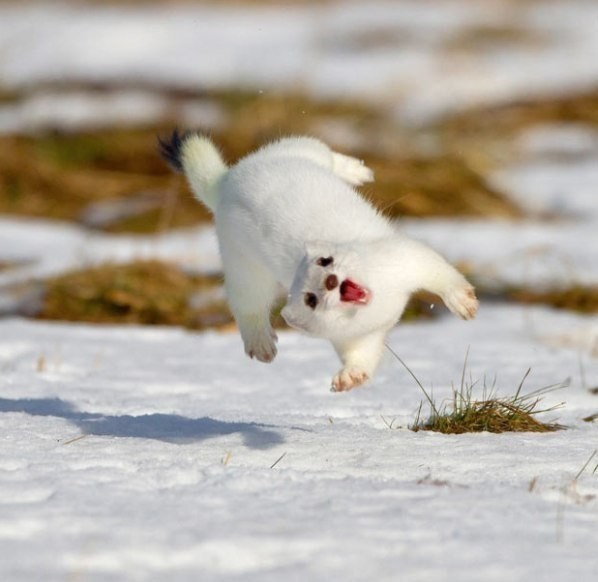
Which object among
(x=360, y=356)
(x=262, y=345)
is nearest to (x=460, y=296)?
(x=360, y=356)

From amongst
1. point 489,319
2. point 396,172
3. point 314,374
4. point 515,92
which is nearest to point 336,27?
point 515,92

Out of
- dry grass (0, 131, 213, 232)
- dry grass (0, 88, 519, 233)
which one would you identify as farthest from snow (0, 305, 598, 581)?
dry grass (0, 131, 213, 232)

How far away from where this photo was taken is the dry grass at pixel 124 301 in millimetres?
6055

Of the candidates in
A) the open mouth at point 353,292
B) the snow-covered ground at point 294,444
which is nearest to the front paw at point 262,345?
the snow-covered ground at point 294,444

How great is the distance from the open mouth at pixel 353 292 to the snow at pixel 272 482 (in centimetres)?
39

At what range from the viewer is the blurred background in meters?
6.76

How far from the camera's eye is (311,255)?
2848mm

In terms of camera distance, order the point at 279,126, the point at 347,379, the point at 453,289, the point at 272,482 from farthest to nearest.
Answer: the point at 279,126
the point at 453,289
the point at 347,379
the point at 272,482

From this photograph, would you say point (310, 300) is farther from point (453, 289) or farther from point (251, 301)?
point (251, 301)

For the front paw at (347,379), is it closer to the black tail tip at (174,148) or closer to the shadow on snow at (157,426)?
the shadow on snow at (157,426)

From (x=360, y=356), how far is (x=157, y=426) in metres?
0.62

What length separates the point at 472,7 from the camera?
61.9 feet

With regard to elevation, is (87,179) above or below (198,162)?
above

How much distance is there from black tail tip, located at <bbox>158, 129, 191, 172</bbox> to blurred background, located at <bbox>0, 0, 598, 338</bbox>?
384 mm
